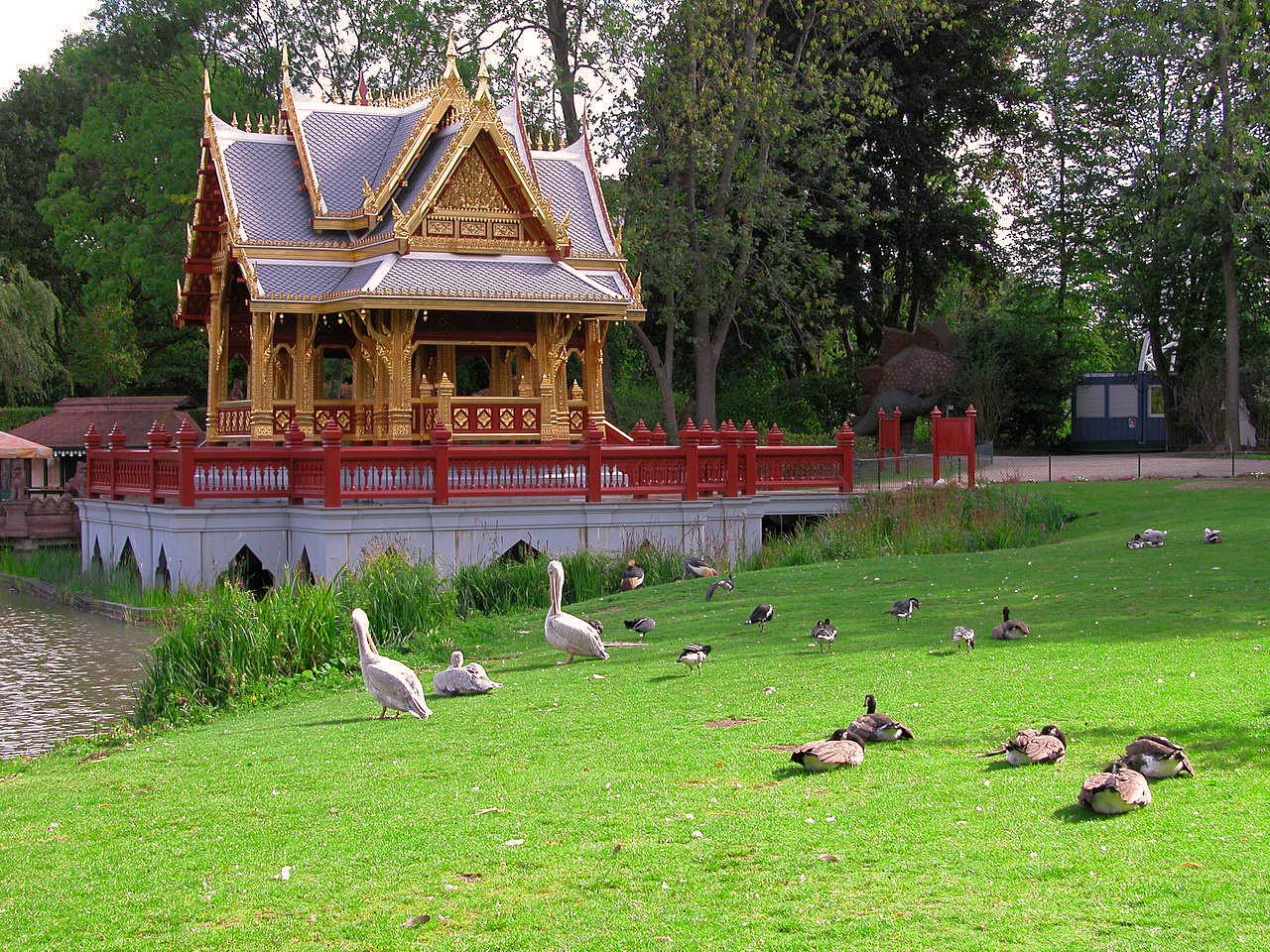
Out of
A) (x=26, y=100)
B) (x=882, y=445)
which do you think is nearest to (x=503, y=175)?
(x=882, y=445)

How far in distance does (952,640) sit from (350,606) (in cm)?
818

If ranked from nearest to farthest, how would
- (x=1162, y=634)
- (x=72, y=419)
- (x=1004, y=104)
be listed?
(x=1162, y=634)
(x=72, y=419)
(x=1004, y=104)

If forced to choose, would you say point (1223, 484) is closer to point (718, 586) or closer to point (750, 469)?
point (750, 469)

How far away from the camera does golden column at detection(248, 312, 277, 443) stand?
30.1 meters

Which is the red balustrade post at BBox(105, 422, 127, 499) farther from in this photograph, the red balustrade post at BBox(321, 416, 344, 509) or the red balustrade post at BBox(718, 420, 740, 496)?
the red balustrade post at BBox(718, 420, 740, 496)

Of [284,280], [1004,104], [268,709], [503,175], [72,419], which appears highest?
[1004,104]

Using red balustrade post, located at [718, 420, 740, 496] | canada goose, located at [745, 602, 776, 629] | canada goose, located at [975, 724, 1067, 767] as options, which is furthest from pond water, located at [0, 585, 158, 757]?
red balustrade post, located at [718, 420, 740, 496]

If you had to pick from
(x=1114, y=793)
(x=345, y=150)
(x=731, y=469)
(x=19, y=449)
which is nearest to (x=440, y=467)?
(x=731, y=469)

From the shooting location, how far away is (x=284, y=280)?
2984cm

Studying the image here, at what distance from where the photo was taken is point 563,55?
4469 centimetres

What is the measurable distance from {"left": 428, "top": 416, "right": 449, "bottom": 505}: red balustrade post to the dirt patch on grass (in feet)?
52.9

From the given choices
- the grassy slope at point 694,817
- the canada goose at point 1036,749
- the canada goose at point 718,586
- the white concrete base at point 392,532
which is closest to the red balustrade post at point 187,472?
the white concrete base at point 392,532

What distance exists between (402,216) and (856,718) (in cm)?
2176

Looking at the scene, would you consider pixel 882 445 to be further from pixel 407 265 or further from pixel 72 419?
pixel 72 419
